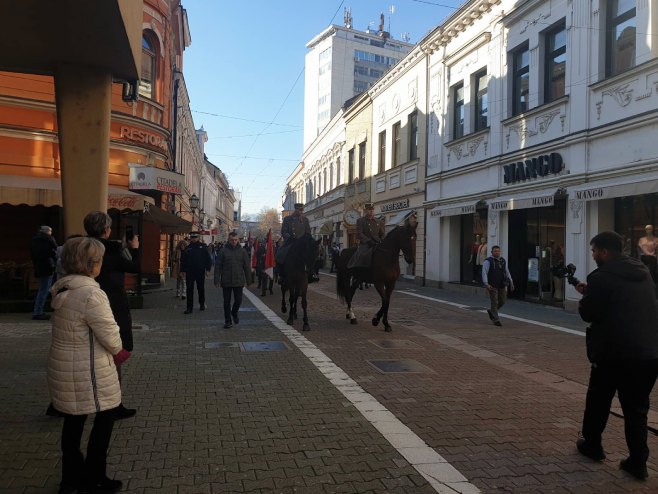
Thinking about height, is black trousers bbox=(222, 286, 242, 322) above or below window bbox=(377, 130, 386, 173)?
below

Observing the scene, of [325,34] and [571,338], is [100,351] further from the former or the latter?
[325,34]

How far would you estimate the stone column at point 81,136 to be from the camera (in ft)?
19.2

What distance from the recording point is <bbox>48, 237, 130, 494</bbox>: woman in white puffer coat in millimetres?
3164

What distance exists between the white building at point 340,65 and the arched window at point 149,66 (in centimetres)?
7778

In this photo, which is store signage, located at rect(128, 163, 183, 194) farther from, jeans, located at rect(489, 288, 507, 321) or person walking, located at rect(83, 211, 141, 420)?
person walking, located at rect(83, 211, 141, 420)

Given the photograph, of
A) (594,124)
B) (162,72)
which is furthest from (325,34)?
(594,124)

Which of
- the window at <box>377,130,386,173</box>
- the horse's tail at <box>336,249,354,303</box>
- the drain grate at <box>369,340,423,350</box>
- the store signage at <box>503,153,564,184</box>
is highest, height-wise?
the window at <box>377,130,386,173</box>

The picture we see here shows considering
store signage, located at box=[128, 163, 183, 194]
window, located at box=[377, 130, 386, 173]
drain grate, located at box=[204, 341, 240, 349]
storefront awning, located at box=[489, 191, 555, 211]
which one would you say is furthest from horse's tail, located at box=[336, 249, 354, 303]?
window, located at box=[377, 130, 386, 173]

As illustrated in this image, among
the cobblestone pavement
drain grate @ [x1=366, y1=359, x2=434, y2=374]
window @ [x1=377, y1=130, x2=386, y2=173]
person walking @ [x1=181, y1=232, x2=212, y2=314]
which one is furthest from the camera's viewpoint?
window @ [x1=377, y1=130, x2=386, y2=173]

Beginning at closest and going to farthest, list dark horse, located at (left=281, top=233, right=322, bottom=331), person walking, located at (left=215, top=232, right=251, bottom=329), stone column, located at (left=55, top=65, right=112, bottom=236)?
stone column, located at (left=55, top=65, right=112, bottom=236) < person walking, located at (left=215, top=232, right=251, bottom=329) < dark horse, located at (left=281, top=233, right=322, bottom=331)

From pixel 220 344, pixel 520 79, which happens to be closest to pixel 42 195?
pixel 220 344

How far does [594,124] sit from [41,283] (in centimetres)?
1350

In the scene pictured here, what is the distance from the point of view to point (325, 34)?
10412 centimetres

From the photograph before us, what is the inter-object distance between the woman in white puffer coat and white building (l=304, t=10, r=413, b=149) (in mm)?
94536
